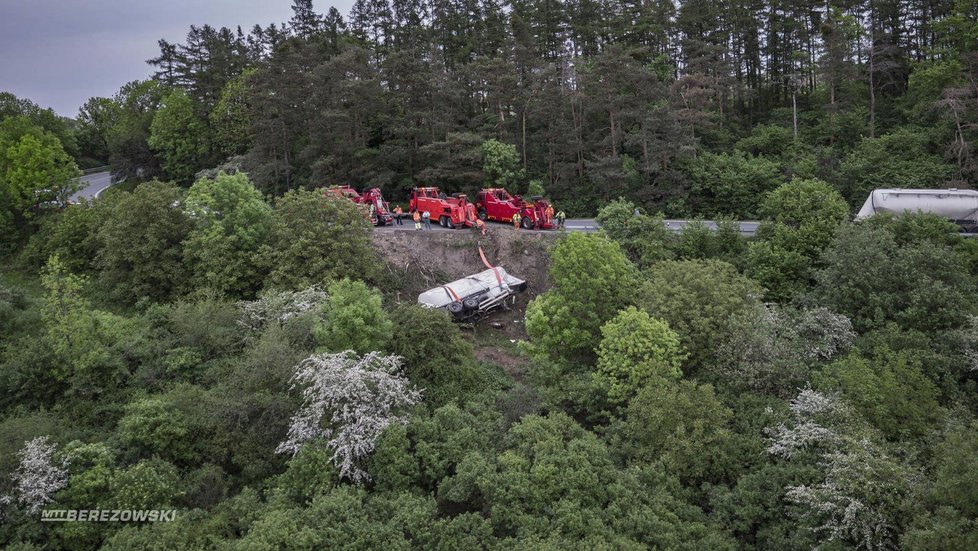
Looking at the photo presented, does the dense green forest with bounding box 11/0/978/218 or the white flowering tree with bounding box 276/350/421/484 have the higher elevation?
the dense green forest with bounding box 11/0/978/218

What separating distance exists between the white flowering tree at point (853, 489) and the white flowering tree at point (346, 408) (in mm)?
10696

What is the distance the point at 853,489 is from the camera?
39.7 ft

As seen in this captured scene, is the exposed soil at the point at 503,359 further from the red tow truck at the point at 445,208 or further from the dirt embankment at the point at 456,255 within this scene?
the red tow truck at the point at 445,208

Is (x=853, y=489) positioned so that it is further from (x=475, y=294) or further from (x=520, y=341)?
(x=475, y=294)

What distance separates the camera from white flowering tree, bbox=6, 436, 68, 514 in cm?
1421

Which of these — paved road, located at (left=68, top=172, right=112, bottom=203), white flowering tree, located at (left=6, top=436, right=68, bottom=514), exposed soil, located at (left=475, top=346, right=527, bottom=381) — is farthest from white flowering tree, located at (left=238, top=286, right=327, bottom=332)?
paved road, located at (left=68, top=172, right=112, bottom=203)

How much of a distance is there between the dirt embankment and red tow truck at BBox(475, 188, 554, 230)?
1407mm

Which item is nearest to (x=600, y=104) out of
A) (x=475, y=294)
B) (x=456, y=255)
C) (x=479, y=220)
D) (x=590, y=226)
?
(x=590, y=226)

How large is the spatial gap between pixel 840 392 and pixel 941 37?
3683cm

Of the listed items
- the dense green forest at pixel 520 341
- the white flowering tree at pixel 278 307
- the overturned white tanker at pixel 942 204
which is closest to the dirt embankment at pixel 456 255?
the dense green forest at pixel 520 341

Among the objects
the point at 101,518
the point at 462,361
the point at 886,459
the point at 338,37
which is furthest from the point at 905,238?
the point at 338,37

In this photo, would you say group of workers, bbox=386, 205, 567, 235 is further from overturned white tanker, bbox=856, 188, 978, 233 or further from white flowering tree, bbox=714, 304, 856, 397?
overturned white tanker, bbox=856, 188, 978, 233

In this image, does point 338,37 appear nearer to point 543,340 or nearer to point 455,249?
point 455,249

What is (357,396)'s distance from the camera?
16.1m
